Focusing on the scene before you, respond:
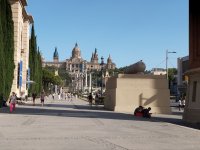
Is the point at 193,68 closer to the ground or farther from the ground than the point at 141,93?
farther from the ground

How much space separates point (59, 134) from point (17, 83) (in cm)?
4287

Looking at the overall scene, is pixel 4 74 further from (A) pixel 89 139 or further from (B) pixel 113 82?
(A) pixel 89 139

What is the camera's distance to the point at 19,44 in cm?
5950

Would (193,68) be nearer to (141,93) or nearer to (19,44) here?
(141,93)

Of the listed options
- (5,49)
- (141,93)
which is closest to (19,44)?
(5,49)

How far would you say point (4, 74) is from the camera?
1700 inches

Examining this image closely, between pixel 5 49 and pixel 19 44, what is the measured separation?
1471cm

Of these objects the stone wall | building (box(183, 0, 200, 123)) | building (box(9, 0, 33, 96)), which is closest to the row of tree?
building (box(9, 0, 33, 96))

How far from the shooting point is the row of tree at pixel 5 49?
42.0 metres

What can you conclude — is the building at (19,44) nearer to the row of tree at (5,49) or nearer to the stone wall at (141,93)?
the row of tree at (5,49)

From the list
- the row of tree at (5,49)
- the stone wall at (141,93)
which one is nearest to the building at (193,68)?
the stone wall at (141,93)

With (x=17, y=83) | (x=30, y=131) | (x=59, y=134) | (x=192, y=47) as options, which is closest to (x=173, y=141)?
(x=59, y=134)

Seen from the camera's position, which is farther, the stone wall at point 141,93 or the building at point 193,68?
the stone wall at point 141,93

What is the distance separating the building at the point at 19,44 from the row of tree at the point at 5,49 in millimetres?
10026
